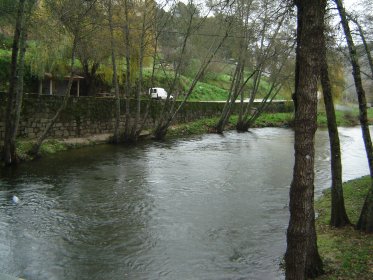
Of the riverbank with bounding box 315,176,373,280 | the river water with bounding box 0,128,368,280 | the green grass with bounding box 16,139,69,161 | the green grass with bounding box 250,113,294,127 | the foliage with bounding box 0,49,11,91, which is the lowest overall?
the river water with bounding box 0,128,368,280

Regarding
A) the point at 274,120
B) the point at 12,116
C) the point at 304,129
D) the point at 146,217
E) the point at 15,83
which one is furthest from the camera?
the point at 274,120

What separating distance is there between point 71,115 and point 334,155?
58.7 ft

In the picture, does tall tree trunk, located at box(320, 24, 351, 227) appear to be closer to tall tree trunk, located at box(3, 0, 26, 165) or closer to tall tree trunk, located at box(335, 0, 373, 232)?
tall tree trunk, located at box(335, 0, 373, 232)

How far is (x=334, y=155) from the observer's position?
27.3ft

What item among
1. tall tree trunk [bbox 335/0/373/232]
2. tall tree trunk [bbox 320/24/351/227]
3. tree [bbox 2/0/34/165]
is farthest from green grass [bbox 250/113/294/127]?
tall tree trunk [bbox 335/0/373/232]

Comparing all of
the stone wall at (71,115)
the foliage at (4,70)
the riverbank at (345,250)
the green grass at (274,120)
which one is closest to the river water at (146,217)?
the riverbank at (345,250)

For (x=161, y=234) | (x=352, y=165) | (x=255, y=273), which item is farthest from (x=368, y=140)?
(x=352, y=165)

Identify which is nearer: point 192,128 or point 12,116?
point 12,116

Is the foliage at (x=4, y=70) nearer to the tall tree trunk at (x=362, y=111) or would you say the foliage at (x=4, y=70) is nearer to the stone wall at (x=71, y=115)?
the stone wall at (x=71, y=115)

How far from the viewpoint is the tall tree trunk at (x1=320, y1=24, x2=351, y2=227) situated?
766 centimetres

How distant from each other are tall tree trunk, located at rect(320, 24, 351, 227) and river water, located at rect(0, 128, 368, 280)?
1.29 metres

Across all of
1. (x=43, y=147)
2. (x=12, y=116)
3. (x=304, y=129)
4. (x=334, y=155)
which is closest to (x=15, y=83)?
(x=12, y=116)

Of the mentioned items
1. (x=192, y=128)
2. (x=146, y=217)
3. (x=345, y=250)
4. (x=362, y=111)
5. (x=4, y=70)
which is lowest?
(x=146, y=217)

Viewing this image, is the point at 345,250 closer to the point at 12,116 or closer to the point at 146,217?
the point at 146,217
